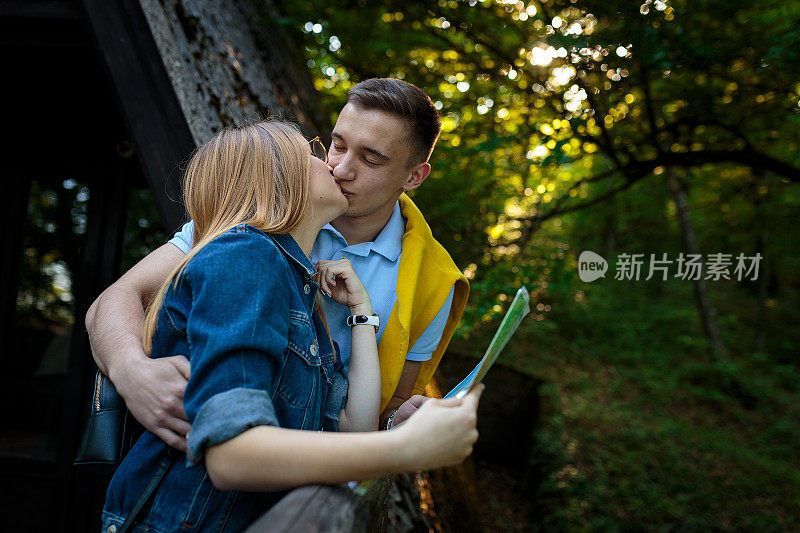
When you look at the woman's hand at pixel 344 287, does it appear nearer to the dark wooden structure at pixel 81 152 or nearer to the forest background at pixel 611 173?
the dark wooden structure at pixel 81 152

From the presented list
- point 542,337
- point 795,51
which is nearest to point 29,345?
point 795,51

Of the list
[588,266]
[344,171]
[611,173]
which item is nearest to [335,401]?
[344,171]

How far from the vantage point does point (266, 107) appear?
3.07 meters

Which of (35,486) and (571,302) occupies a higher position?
(571,302)

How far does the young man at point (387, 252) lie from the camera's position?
6.15ft

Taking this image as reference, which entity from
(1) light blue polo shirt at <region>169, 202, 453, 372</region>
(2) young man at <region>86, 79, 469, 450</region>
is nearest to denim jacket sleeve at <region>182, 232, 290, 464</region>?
(2) young man at <region>86, 79, 469, 450</region>

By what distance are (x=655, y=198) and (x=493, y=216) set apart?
→ 762cm

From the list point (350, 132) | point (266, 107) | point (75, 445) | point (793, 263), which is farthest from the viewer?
point (793, 263)

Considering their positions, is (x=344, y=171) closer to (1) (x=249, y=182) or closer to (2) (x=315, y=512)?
(1) (x=249, y=182)

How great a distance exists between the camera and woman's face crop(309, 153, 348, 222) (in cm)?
152

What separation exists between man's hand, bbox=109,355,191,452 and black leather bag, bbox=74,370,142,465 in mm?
217

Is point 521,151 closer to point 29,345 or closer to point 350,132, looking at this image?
point 350,132

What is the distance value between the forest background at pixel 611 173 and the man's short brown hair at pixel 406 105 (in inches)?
42.5

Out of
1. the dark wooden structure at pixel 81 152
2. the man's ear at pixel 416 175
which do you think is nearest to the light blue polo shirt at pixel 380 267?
the man's ear at pixel 416 175
